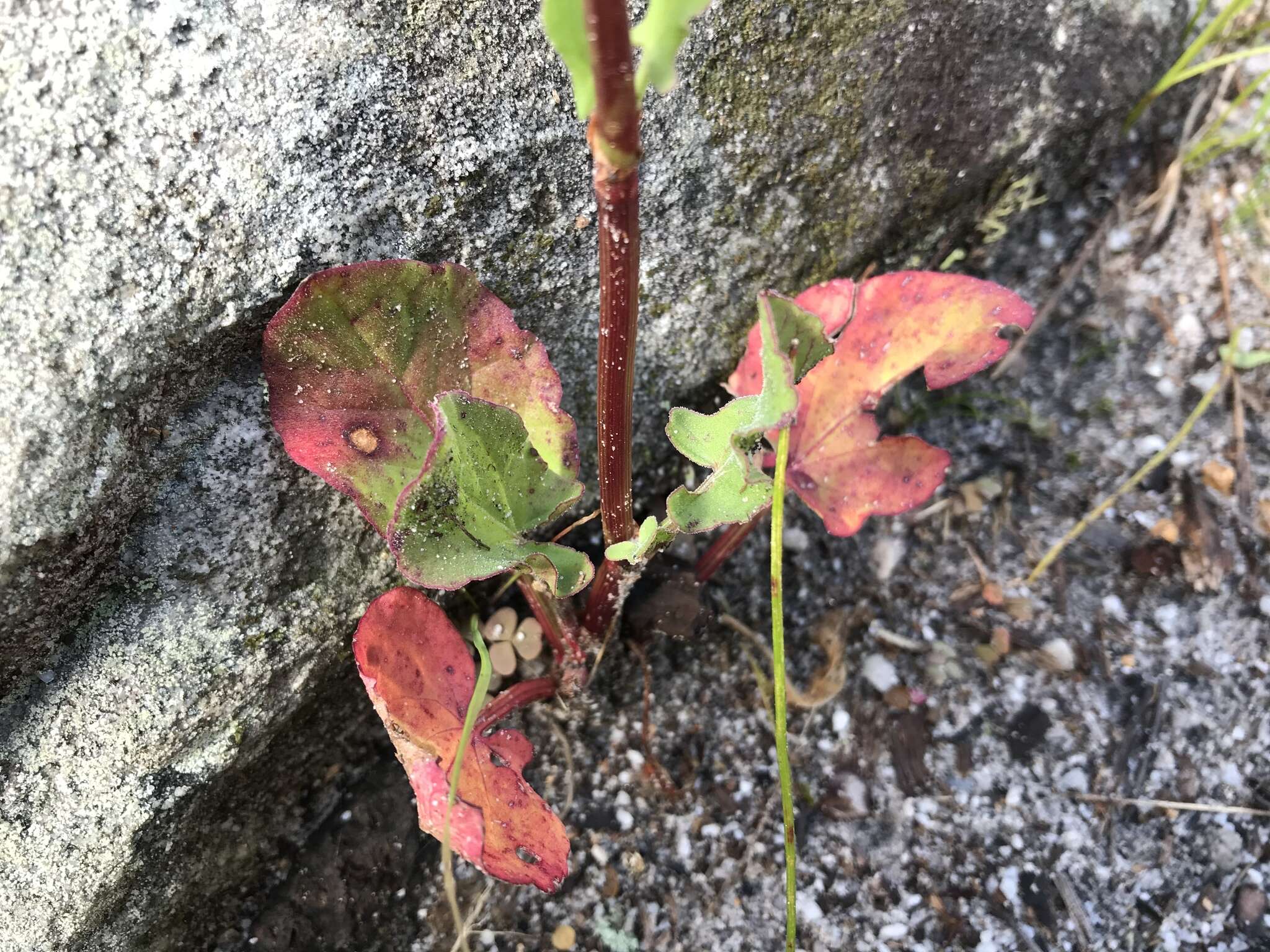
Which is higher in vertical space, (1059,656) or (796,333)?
(796,333)

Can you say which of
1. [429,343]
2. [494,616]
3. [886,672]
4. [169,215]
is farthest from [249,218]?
[886,672]

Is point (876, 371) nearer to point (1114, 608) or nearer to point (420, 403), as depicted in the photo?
point (420, 403)

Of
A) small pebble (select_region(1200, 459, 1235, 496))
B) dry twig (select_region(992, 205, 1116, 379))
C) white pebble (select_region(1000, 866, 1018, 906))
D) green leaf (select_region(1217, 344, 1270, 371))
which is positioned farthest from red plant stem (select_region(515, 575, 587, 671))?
green leaf (select_region(1217, 344, 1270, 371))

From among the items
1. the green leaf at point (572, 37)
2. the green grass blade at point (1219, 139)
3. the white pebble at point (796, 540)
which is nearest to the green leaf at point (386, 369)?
the green leaf at point (572, 37)

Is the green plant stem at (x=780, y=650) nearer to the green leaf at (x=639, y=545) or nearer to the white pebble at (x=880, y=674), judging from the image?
the green leaf at (x=639, y=545)

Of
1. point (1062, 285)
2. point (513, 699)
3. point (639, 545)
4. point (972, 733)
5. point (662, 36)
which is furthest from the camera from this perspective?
point (1062, 285)

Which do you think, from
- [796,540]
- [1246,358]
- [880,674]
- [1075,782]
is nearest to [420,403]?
[796,540]

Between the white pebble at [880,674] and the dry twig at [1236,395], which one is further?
the dry twig at [1236,395]
